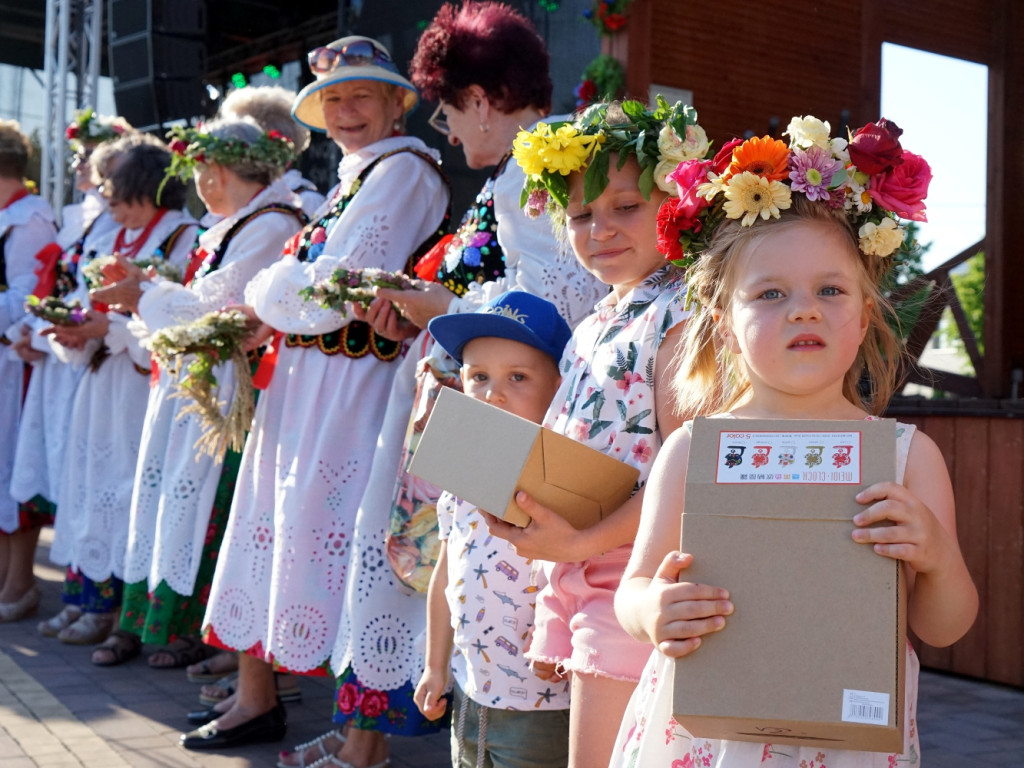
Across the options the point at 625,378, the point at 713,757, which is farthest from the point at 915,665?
the point at 625,378

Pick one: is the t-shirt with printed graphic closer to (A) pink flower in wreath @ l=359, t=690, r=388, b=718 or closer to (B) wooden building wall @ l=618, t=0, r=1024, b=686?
(A) pink flower in wreath @ l=359, t=690, r=388, b=718

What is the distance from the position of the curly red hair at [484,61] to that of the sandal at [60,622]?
3.44 meters

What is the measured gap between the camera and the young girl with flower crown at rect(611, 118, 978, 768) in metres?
1.53

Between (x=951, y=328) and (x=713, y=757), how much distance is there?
21.8 m

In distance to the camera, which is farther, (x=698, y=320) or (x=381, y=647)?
(x=381, y=647)

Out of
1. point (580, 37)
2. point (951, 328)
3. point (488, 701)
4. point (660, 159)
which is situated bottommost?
point (488, 701)

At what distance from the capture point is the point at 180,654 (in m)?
4.88

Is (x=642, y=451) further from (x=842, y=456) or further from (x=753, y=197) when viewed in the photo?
(x=842, y=456)

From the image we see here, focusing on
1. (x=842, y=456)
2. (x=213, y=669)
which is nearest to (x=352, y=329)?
(x=213, y=669)

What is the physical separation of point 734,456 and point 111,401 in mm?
4207

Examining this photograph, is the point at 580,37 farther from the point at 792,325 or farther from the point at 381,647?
the point at 792,325

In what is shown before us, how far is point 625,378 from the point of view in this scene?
6.79 feet

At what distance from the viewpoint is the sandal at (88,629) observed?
522 cm

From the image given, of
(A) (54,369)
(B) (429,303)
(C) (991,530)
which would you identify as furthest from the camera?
(A) (54,369)
